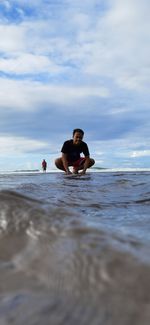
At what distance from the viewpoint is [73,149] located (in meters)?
8.88

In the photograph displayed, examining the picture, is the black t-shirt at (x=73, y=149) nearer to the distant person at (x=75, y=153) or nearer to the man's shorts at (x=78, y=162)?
the distant person at (x=75, y=153)

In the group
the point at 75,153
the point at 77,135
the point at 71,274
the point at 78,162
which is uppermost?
the point at 77,135

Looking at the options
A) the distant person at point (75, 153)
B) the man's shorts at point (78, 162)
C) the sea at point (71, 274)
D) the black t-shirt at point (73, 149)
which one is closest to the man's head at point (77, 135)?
the distant person at point (75, 153)

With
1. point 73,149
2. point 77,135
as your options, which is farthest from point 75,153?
point 77,135

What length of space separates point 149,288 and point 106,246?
0.99 ft

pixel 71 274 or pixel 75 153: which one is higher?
pixel 75 153

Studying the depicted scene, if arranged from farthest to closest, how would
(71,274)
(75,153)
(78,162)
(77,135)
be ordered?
(78,162) < (75,153) < (77,135) < (71,274)

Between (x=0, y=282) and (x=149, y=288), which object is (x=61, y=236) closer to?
(x=0, y=282)

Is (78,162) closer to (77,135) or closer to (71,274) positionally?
(77,135)

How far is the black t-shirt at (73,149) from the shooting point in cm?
878

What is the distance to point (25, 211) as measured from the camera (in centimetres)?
161

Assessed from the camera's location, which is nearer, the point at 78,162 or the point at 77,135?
the point at 77,135

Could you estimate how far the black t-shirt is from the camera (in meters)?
8.78

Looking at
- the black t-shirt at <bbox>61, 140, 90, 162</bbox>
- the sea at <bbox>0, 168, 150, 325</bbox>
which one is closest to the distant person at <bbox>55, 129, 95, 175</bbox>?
the black t-shirt at <bbox>61, 140, 90, 162</bbox>
